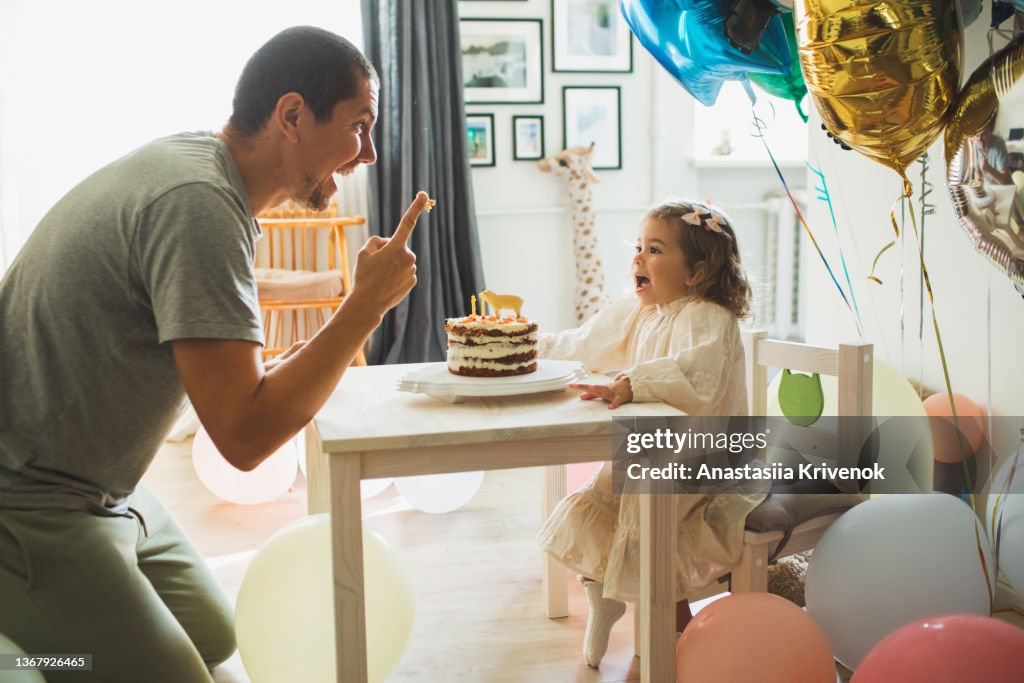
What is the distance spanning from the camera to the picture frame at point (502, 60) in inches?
165

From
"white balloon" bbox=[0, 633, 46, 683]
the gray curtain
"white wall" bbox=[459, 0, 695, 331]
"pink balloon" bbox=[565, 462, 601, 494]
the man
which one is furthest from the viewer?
"white wall" bbox=[459, 0, 695, 331]

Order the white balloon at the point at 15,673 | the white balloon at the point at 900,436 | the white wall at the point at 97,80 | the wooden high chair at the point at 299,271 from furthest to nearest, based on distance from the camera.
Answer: the white wall at the point at 97,80 → the wooden high chair at the point at 299,271 → the white balloon at the point at 900,436 → the white balloon at the point at 15,673

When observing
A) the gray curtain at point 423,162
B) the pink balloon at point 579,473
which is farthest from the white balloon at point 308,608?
the gray curtain at point 423,162

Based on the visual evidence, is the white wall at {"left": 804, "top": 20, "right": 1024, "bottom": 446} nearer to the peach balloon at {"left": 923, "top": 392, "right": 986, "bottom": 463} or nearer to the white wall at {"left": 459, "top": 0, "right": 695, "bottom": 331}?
the peach balloon at {"left": 923, "top": 392, "right": 986, "bottom": 463}

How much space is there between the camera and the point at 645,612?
1.48m

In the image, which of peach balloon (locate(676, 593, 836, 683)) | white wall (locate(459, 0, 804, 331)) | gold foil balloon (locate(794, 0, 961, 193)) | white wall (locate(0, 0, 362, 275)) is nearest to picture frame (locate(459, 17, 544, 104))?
white wall (locate(459, 0, 804, 331))

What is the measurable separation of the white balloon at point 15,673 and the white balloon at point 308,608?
37 cm

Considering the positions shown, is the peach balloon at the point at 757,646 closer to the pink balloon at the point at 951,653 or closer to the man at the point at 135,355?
the pink balloon at the point at 951,653

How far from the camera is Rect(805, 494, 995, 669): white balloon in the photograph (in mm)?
1504

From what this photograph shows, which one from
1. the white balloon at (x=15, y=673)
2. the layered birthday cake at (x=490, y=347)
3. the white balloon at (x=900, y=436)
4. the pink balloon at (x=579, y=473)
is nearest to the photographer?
the white balloon at (x=15, y=673)

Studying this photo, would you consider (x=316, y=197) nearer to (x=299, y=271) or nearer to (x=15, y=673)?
(x=15, y=673)

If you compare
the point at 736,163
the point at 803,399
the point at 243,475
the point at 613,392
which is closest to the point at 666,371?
the point at 613,392

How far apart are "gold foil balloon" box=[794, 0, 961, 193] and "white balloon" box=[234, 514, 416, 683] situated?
1097 mm

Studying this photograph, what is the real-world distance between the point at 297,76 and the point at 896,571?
3.98ft
